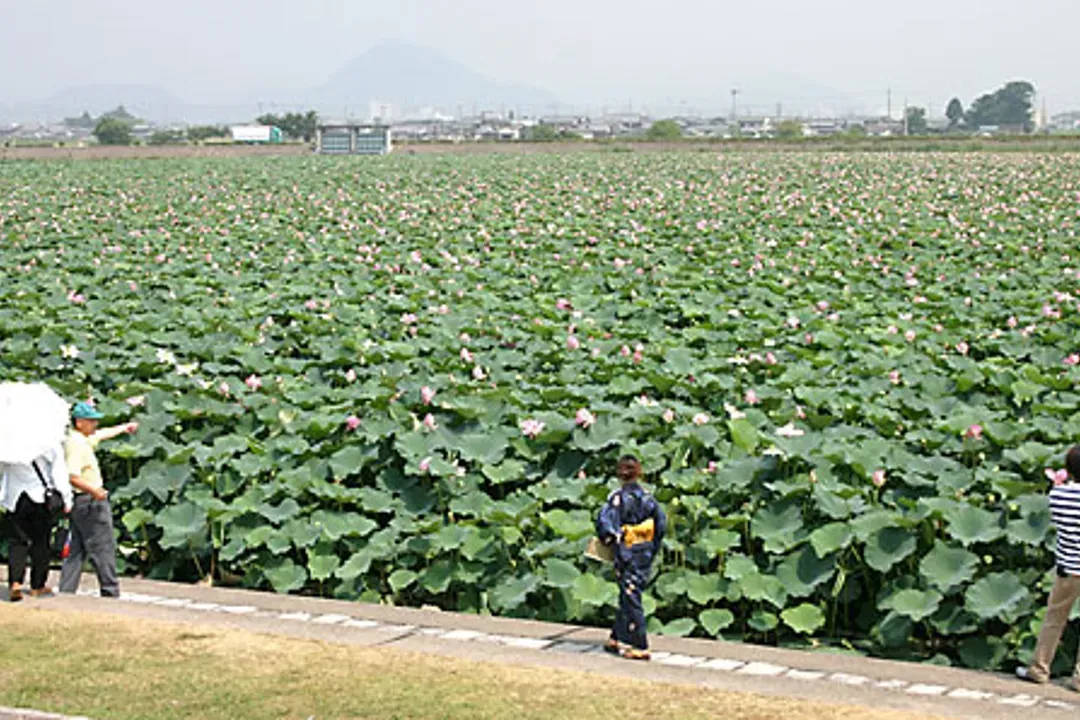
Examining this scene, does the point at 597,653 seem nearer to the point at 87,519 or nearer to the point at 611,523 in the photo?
the point at 611,523

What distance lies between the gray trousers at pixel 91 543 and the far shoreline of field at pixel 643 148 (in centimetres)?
5629

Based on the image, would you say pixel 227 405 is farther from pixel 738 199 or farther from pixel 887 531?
pixel 738 199

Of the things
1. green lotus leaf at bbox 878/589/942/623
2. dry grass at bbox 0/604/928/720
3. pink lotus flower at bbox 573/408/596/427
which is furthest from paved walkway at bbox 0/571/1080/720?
pink lotus flower at bbox 573/408/596/427

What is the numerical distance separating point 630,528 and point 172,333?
774 cm

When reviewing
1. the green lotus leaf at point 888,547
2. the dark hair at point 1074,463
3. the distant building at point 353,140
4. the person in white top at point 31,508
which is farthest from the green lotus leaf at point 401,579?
the distant building at point 353,140

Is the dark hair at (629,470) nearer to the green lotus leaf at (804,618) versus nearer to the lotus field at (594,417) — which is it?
the lotus field at (594,417)

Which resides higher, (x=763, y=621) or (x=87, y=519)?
(x=87, y=519)

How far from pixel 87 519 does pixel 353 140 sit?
201 feet

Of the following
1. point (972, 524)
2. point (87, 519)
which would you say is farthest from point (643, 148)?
point (972, 524)

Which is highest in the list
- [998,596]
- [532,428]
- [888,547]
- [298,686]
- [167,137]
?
[167,137]

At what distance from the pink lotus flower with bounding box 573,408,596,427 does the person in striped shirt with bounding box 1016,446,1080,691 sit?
338cm

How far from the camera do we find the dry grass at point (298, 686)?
19.7ft

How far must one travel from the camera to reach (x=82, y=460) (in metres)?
8.39

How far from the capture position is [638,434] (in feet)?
32.0
